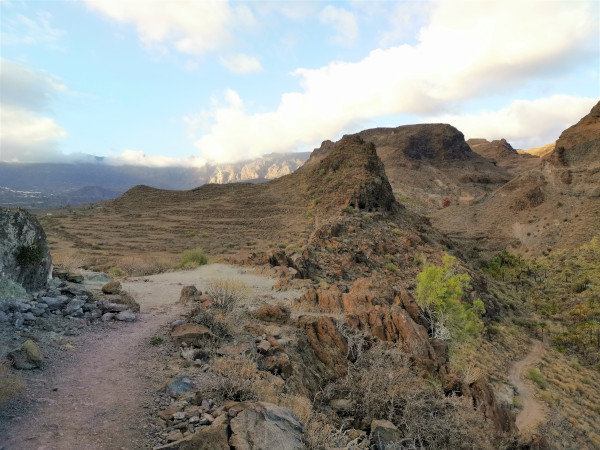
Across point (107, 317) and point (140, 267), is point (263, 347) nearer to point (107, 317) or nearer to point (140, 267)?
point (107, 317)

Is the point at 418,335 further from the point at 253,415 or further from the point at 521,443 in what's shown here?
the point at 253,415

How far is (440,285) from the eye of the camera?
16.3 meters

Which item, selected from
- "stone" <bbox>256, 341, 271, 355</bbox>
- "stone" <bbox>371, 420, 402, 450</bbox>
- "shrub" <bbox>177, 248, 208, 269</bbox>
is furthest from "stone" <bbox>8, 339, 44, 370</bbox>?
"shrub" <bbox>177, 248, 208, 269</bbox>

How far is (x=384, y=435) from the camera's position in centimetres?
625

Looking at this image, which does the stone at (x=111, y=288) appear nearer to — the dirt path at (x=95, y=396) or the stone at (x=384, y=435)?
the dirt path at (x=95, y=396)

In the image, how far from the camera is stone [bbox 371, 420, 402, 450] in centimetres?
612

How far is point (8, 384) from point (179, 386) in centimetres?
212

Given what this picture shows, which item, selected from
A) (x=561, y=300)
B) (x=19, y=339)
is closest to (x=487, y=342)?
(x=561, y=300)

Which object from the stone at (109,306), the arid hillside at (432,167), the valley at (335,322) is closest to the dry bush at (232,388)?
the valley at (335,322)

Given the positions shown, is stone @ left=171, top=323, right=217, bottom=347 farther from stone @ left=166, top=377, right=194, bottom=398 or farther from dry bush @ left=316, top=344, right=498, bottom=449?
dry bush @ left=316, top=344, right=498, bottom=449

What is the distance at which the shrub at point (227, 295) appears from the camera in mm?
9602

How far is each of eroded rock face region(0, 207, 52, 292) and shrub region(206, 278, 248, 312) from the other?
4.22 meters

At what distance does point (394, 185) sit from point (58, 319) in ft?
263

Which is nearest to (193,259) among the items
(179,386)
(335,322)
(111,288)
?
(111,288)
